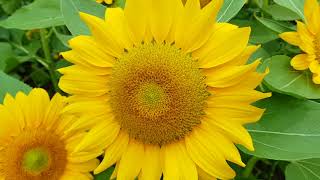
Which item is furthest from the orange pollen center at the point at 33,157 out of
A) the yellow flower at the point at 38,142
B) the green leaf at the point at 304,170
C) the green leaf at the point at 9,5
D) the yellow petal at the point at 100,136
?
the green leaf at the point at 9,5

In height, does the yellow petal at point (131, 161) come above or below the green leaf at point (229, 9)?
below

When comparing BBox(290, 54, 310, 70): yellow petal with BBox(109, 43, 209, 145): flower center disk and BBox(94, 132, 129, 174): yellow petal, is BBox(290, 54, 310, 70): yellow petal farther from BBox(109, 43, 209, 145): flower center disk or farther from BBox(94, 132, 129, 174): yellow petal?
BBox(94, 132, 129, 174): yellow petal

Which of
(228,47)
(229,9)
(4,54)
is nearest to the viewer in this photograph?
(228,47)

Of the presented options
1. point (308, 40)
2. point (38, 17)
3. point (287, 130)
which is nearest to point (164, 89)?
point (287, 130)

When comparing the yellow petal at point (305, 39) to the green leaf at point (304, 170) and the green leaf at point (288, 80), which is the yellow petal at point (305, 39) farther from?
the green leaf at point (304, 170)

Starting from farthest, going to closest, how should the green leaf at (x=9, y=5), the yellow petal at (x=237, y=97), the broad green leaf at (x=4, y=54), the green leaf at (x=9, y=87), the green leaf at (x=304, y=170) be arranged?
the green leaf at (x=9, y=5)
the broad green leaf at (x=4, y=54)
the green leaf at (x=9, y=87)
the green leaf at (x=304, y=170)
the yellow petal at (x=237, y=97)

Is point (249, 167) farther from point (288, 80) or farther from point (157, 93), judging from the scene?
point (157, 93)
